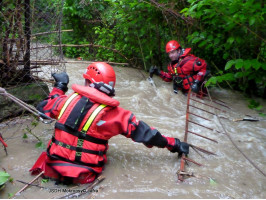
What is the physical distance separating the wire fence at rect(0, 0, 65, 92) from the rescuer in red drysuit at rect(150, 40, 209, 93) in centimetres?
306

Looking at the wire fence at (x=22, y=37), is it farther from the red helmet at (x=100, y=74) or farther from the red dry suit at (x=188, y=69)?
the red dry suit at (x=188, y=69)

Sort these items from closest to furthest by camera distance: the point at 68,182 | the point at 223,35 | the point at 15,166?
the point at 68,182 → the point at 15,166 → the point at 223,35

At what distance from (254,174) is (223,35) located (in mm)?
3156

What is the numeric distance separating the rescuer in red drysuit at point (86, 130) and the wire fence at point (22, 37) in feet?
4.47

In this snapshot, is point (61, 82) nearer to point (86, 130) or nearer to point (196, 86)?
point (86, 130)

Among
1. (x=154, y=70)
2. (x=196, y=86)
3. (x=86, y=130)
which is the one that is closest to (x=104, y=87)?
(x=86, y=130)

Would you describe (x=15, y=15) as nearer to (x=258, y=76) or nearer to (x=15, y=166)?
(x=15, y=166)

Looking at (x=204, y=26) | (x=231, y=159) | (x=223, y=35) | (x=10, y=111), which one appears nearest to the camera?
(x=231, y=159)

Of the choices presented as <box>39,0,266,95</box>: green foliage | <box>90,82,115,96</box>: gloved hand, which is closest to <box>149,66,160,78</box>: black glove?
<box>39,0,266,95</box>: green foliage

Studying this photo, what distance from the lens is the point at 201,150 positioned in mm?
3148

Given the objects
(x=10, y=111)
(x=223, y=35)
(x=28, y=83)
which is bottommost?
(x=10, y=111)

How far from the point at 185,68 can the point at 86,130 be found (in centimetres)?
404

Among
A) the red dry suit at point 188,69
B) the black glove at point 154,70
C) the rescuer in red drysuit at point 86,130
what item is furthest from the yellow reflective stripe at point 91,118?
the black glove at point 154,70

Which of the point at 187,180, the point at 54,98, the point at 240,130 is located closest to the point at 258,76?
the point at 240,130
